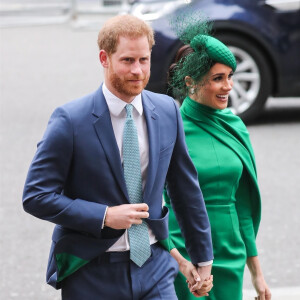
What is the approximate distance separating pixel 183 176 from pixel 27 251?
2.83 metres

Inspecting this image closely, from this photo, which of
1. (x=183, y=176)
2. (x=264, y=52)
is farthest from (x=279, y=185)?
(x=183, y=176)

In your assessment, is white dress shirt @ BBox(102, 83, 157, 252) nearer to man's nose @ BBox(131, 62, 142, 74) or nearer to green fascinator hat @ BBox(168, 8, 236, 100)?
man's nose @ BBox(131, 62, 142, 74)

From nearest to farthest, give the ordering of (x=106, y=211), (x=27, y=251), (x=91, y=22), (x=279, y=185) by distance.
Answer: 1. (x=106, y=211)
2. (x=27, y=251)
3. (x=279, y=185)
4. (x=91, y=22)

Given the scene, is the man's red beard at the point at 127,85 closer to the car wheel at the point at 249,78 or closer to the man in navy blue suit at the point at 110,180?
the man in navy blue suit at the point at 110,180

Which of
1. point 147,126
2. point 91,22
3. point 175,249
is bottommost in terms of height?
point 91,22

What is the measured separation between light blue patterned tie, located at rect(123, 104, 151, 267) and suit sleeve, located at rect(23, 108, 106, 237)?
0.45 ft

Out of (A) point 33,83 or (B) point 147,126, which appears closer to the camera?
(B) point 147,126

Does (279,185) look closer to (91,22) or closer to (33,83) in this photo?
(33,83)

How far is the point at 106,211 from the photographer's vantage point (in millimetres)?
2707

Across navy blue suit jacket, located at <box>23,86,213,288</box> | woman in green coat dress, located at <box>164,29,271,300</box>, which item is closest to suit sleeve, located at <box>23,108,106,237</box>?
navy blue suit jacket, located at <box>23,86,213,288</box>

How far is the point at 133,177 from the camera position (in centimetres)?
280

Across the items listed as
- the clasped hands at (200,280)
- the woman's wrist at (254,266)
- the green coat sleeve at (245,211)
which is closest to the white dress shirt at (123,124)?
the clasped hands at (200,280)

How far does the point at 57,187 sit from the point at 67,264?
0.90 feet

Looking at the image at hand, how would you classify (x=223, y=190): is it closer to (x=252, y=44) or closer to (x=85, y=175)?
(x=85, y=175)
